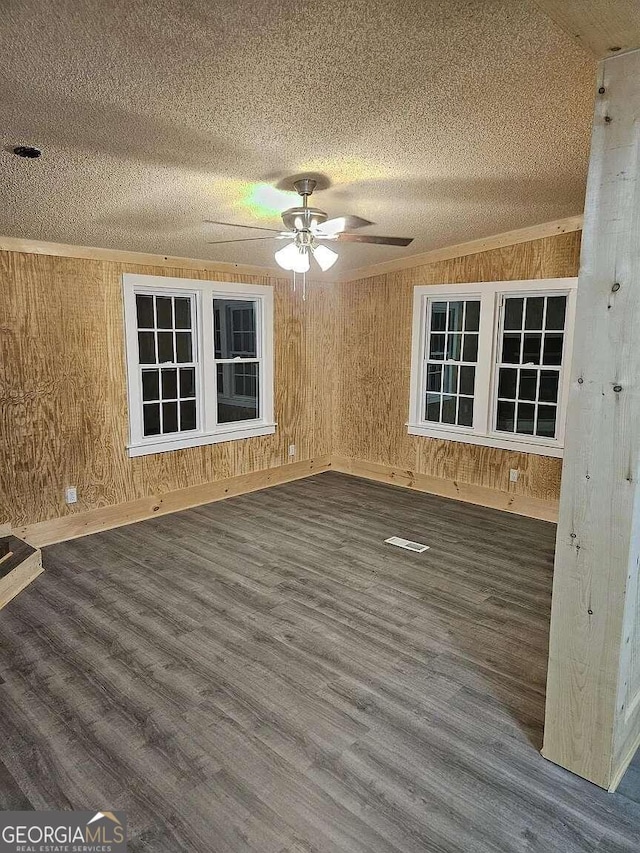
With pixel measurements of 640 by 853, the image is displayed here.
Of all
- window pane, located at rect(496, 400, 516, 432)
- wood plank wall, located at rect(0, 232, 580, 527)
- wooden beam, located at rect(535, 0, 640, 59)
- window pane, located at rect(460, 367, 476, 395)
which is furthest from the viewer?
window pane, located at rect(460, 367, 476, 395)

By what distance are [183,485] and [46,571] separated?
1.62 m

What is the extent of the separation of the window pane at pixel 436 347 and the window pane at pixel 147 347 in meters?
2.83

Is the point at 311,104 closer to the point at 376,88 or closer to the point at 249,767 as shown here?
the point at 376,88

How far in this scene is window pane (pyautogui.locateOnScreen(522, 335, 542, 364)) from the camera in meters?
5.03

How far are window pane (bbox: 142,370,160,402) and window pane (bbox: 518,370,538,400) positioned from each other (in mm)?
3423

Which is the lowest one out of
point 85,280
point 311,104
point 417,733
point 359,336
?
point 417,733

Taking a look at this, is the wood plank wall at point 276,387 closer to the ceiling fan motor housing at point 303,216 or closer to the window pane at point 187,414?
the window pane at point 187,414

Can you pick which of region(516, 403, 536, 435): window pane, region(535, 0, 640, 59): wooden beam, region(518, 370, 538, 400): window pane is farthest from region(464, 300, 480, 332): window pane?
region(535, 0, 640, 59): wooden beam

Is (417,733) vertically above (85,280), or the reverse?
(85,280)

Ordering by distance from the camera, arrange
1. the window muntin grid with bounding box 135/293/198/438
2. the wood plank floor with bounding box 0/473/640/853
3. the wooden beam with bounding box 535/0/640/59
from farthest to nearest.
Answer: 1. the window muntin grid with bounding box 135/293/198/438
2. the wood plank floor with bounding box 0/473/640/853
3. the wooden beam with bounding box 535/0/640/59

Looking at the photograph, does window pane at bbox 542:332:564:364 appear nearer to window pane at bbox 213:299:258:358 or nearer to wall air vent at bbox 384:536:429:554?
wall air vent at bbox 384:536:429:554

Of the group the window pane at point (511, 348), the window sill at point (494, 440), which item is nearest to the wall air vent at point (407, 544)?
the window sill at point (494, 440)

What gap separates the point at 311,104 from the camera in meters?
2.31

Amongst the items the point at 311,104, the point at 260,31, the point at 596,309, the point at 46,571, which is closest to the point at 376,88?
the point at 311,104
